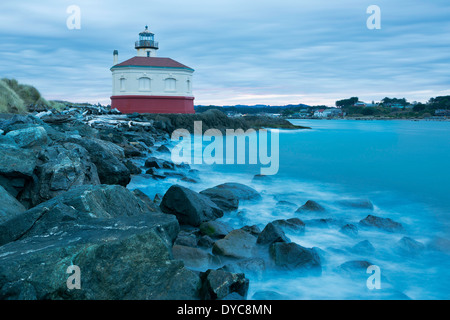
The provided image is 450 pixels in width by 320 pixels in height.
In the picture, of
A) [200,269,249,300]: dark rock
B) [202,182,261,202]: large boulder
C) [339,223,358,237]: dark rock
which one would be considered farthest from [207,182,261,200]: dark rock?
[200,269,249,300]: dark rock

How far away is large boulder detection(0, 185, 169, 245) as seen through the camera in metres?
3.03

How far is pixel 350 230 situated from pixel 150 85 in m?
20.9

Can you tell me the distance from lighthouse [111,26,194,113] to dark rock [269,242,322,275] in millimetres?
21460

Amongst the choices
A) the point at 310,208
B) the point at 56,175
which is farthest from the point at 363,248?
the point at 56,175

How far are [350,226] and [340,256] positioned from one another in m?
1.06

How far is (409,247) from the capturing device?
5.11 metres

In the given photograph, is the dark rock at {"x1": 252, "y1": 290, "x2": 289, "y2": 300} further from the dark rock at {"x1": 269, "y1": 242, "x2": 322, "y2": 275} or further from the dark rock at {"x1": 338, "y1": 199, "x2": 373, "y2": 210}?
the dark rock at {"x1": 338, "y1": 199, "x2": 373, "y2": 210}

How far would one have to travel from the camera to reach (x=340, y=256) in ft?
15.8

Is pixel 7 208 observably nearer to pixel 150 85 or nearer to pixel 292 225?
pixel 292 225

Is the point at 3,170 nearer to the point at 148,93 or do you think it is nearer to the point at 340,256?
the point at 340,256

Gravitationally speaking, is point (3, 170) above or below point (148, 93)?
below

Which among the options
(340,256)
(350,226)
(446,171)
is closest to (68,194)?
(340,256)

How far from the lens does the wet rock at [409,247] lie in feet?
16.5
